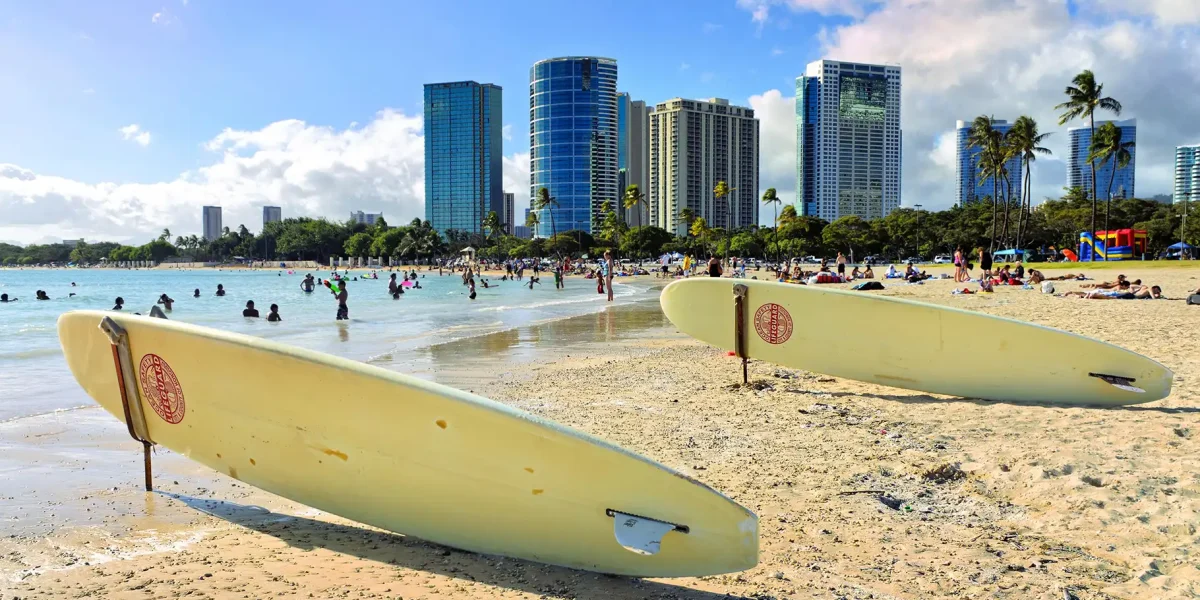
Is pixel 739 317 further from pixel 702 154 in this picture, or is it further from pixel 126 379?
pixel 702 154

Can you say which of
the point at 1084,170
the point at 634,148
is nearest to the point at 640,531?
the point at 634,148

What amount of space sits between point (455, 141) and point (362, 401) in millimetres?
146450

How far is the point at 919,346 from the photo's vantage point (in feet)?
18.4

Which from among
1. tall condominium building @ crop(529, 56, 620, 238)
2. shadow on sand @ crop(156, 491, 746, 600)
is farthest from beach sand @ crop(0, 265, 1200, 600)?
tall condominium building @ crop(529, 56, 620, 238)

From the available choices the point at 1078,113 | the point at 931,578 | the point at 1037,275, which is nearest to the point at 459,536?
the point at 931,578

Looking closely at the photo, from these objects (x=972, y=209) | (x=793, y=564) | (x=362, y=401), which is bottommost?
(x=793, y=564)

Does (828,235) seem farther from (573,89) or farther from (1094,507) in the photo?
(1094,507)

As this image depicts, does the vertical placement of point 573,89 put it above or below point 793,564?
above

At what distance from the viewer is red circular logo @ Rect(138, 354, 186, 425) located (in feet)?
11.6

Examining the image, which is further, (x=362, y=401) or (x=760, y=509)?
(x=760, y=509)

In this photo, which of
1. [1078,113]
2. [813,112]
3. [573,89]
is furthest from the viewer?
[813,112]

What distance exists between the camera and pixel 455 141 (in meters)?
144

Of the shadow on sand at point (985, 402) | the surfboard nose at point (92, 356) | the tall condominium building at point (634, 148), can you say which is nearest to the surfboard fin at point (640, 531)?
the surfboard nose at point (92, 356)

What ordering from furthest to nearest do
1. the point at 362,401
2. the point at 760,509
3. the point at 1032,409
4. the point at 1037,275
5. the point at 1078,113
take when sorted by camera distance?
the point at 1078,113
the point at 1037,275
the point at 1032,409
the point at 760,509
the point at 362,401
